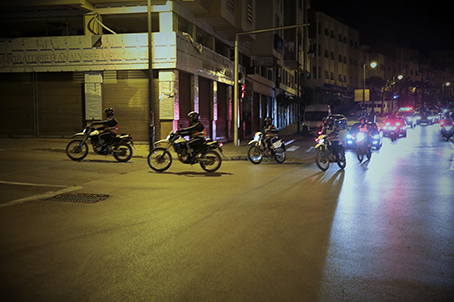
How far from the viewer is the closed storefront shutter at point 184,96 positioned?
2412 centimetres

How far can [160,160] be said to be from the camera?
13430 mm

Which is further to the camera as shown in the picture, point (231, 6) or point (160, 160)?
point (231, 6)

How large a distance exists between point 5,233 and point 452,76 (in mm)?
184285

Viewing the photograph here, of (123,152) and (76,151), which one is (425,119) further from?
(76,151)

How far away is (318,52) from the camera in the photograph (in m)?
74.8

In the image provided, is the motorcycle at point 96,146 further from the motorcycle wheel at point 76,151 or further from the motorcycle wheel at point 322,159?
the motorcycle wheel at point 322,159

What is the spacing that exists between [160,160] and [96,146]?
3377mm

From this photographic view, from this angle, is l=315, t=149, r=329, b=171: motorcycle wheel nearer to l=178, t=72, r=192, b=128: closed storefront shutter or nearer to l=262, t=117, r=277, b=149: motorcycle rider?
l=262, t=117, r=277, b=149: motorcycle rider

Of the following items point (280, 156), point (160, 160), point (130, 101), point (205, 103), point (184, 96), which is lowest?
point (280, 156)

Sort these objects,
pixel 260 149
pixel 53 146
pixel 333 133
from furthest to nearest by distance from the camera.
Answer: pixel 53 146
pixel 260 149
pixel 333 133

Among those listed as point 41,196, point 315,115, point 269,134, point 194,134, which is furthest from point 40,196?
point 315,115

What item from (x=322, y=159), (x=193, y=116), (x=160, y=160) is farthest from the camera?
(x=322, y=159)

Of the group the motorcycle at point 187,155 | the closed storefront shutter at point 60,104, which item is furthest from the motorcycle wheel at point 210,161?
the closed storefront shutter at point 60,104

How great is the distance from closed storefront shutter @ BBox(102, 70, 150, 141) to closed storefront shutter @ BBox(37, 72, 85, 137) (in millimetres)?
1551
